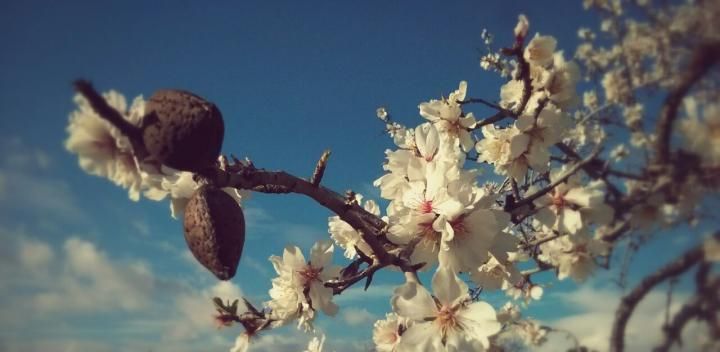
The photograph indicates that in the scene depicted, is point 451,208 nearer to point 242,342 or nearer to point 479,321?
point 479,321

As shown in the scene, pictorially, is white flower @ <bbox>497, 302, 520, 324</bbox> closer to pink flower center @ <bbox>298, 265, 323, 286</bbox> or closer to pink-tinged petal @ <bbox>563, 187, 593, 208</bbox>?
pink-tinged petal @ <bbox>563, 187, 593, 208</bbox>

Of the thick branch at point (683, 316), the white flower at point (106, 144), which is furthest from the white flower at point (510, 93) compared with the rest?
the white flower at point (106, 144)

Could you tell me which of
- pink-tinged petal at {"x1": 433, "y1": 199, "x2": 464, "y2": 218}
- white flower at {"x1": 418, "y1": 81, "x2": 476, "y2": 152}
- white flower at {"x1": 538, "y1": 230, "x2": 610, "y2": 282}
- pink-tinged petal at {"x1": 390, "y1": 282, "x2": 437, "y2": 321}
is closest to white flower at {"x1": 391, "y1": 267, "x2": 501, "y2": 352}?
pink-tinged petal at {"x1": 390, "y1": 282, "x2": 437, "y2": 321}

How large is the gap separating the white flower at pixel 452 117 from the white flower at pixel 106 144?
0.95 meters

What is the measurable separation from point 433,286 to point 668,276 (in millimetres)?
401

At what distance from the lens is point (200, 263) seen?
0.74m

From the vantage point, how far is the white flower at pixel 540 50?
1133mm

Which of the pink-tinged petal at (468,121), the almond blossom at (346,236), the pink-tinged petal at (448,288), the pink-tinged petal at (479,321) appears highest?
the pink-tinged petal at (468,121)

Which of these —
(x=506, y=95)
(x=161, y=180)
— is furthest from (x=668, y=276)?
(x=506, y=95)

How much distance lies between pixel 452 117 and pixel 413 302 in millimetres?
731

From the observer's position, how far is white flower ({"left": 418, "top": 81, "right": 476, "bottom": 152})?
4.78 feet

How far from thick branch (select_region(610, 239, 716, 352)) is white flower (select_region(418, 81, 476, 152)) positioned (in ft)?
2.37

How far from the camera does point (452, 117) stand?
1.47 meters

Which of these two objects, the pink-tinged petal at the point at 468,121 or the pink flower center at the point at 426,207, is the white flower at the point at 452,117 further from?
the pink flower center at the point at 426,207
